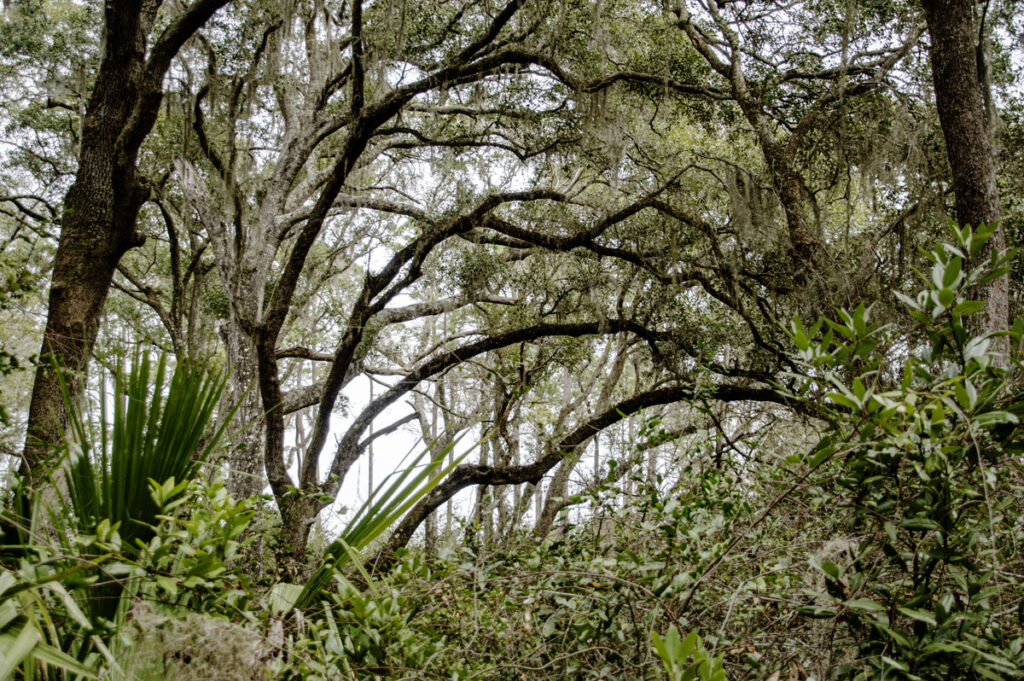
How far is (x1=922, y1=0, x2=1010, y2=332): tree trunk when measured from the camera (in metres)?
3.67

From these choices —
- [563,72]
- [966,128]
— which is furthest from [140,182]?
[966,128]

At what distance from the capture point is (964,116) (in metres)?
3.81

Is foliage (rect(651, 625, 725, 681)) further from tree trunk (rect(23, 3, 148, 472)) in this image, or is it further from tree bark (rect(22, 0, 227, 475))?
tree bark (rect(22, 0, 227, 475))

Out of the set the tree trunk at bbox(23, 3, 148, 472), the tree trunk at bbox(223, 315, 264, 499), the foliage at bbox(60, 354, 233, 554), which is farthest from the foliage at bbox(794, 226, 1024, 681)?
the tree trunk at bbox(223, 315, 264, 499)

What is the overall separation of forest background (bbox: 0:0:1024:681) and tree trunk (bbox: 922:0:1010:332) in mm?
18

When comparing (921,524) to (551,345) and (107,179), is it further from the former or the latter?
(551,345)

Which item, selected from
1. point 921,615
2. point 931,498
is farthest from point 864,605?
point 931,498

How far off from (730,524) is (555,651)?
75 centimetres

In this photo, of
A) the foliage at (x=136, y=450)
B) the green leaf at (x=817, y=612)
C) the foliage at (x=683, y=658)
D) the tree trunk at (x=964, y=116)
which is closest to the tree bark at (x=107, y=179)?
the foliage at (x=136, y=450)

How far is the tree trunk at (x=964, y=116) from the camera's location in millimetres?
3666

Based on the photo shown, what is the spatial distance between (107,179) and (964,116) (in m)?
4.82

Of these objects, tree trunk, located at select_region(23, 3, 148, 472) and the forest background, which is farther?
tree trunk, located at select_region(23, 3, 148, 472)

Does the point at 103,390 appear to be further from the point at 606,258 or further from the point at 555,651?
the point at 606,258

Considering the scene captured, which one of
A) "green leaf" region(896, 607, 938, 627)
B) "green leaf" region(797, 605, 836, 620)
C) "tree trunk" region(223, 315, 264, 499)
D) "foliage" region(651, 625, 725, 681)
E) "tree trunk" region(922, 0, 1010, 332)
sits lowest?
"foliage" region(651, 625, 725, 681)
